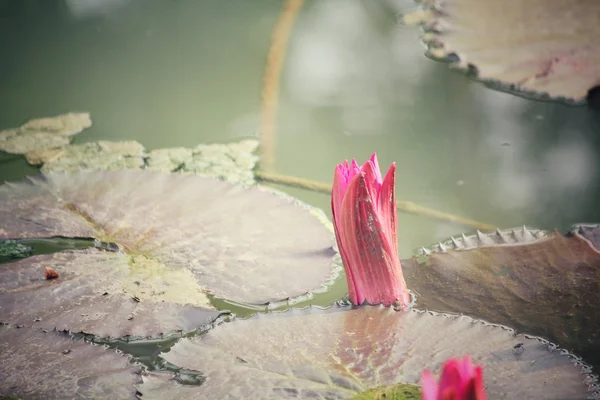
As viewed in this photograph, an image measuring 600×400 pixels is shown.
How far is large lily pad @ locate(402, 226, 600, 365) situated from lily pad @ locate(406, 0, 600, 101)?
1.22m

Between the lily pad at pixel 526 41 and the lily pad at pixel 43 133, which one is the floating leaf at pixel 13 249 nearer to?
the lily pad at pixel 43 133

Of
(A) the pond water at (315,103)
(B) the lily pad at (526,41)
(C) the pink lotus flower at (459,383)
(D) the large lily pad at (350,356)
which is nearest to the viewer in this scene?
(C) the pink lotus flower at (459,383)

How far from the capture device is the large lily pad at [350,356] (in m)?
1.39

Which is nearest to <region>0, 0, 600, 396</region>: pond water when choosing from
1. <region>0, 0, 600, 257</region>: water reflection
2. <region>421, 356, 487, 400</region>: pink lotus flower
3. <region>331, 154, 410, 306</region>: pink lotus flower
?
<region>0, 0, 600, 257</region>: water reflection

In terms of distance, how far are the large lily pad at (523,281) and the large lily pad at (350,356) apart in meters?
0.11

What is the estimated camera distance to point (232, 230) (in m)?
2.11

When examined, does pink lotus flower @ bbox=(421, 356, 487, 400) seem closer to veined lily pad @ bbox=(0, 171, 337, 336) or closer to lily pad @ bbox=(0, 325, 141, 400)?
lily pad @ bbox=(0, 325, 141, 400)

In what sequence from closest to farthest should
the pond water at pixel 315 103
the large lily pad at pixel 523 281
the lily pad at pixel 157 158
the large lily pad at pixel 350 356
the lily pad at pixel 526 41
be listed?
1. the large lily pad at pixel 350 356
2. the large lily pad at pixel 523 281
3. the pond water at pixel 315 103
4. the lily pad at pixel 157 158
5. the lily pad at pixel 526 41

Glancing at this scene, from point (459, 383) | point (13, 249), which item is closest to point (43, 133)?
point (13, 249)

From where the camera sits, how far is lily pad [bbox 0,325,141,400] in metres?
1.49

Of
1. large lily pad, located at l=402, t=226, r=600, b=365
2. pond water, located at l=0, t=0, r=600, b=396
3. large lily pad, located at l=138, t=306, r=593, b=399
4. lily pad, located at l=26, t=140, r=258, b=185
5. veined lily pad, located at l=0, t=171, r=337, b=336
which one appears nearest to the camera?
large lily pad, located at l=138, t=306, r=593, b=399

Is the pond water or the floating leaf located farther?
the pond water

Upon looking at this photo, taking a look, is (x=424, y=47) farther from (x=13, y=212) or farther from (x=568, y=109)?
(x=13, y=212)

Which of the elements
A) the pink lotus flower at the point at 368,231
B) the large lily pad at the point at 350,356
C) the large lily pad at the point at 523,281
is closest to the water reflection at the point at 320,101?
the large lily pad at the point at 523,281
